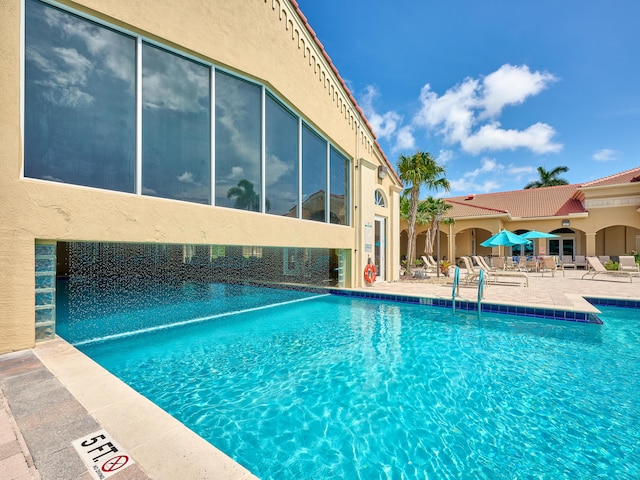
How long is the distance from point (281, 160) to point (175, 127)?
310 cm

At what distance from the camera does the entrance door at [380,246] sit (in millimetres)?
14195

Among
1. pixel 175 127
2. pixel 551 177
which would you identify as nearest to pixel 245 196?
pixel 175 127

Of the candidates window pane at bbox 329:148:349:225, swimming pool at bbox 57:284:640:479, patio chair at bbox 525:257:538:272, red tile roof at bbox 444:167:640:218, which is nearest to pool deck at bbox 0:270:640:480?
swimming pool at bbox 57:284:640:479

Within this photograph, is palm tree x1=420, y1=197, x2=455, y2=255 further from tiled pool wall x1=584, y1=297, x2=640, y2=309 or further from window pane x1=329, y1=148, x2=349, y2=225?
window pane x1=329, y1=148, x2=349, y2=225

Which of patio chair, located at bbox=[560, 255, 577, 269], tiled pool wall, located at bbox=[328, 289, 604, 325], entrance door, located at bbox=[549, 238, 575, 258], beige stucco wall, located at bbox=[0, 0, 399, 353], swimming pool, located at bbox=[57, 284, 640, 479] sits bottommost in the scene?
swimming pool, located at bbox=[57, 284, 640, 479]

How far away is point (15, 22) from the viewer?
394 cm

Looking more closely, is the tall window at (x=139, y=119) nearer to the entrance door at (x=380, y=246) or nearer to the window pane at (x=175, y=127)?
the window pane at (x=175, y=127)

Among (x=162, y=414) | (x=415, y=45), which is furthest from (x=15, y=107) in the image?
(x=415, y=45)

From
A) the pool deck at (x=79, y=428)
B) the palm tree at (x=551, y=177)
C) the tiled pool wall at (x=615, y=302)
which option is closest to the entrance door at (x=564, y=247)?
the palm tree at (x=551, y=177)

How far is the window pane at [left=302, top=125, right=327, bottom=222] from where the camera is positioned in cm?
952

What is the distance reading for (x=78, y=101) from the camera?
4.65 m

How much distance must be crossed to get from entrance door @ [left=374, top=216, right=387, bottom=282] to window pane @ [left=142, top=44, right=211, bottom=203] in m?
9.36

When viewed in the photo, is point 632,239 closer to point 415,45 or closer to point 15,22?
point 415,45

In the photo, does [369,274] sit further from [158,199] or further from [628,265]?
[628,265]
